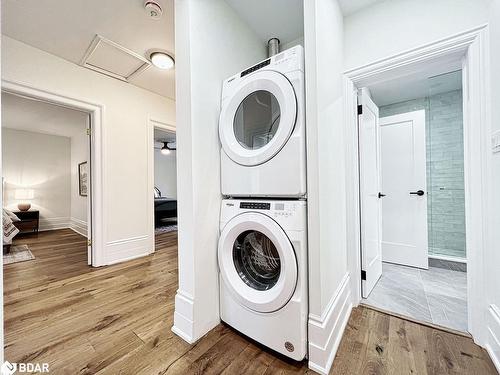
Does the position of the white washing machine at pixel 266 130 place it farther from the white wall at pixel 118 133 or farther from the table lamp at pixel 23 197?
the table lamp at pixel 23 197

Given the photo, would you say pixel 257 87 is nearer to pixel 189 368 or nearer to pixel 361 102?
pixel 361 102

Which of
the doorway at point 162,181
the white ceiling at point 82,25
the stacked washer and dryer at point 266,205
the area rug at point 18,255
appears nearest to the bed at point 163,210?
the doorway at point 162,181

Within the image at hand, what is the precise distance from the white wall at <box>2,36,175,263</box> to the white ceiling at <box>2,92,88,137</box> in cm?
94

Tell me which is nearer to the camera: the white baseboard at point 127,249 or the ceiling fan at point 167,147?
the white baseboard at point 127,249

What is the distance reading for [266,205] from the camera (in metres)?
1.23

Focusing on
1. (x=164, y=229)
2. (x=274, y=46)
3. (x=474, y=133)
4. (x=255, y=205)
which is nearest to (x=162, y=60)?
(x=274, y=46)

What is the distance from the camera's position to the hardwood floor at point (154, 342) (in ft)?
3.73

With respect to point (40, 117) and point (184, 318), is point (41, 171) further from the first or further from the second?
point (184, 318)

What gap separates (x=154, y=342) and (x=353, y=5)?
8.81ft

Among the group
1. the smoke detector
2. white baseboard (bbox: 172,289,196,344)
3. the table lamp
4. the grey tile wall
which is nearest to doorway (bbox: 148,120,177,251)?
the smoke detector

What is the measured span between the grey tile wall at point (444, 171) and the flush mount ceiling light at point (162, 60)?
2.92m

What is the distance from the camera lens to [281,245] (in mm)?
1149

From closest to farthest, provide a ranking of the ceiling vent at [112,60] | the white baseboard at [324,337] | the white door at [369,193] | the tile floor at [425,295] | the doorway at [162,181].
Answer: the white baseboard at [324,337] < the tile floor at [425,295] < the white door at [369,193] < the ceiling vent at [112,60] < the doorway at [162,181]

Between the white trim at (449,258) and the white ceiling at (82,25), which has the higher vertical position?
the white ceiling at (82,25)
